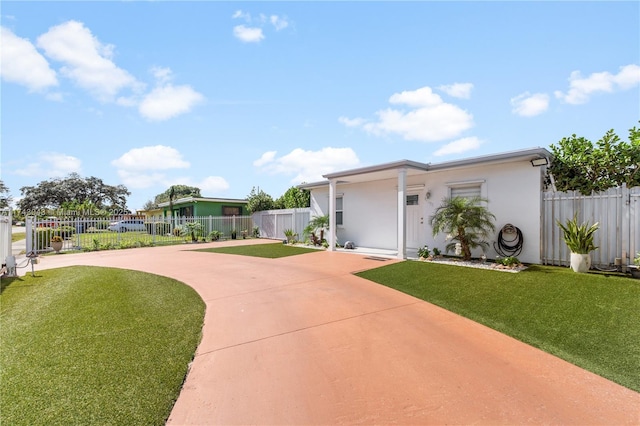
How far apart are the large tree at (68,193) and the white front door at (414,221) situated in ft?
143

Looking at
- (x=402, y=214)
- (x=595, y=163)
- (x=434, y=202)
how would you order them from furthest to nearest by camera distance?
(x=434, y=202) → (x=402, y=214) → (x=595, y=163)

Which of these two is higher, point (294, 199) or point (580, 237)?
point (294, 199)

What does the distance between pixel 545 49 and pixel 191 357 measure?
9650 millimetres

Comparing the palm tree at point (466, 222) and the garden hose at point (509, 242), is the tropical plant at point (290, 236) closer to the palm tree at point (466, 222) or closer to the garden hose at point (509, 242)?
the palm tree at point (466, 222)

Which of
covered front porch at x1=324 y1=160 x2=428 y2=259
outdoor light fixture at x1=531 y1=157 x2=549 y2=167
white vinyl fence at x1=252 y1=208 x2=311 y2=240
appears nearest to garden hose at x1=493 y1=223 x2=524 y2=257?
outdoor light fixture at x1=531 y1=157 x2=549 y2=167

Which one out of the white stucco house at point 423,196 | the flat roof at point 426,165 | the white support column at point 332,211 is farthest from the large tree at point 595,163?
the white support column at point 332,211

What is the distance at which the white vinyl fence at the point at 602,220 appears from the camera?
6.79 metres

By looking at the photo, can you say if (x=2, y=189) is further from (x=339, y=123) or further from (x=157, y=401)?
(x=157, y=401)

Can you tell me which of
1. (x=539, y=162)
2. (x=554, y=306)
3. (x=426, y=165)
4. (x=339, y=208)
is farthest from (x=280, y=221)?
(x=554, y=306)

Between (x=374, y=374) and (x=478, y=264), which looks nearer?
(x=374, y=374)

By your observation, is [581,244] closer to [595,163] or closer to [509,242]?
[509,242]

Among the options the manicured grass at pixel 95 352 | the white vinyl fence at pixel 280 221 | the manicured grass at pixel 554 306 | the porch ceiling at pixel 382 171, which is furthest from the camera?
the white vinyl fence at pixel 280 221

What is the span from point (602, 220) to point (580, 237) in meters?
1.04

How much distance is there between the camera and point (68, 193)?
4319 centimetres
